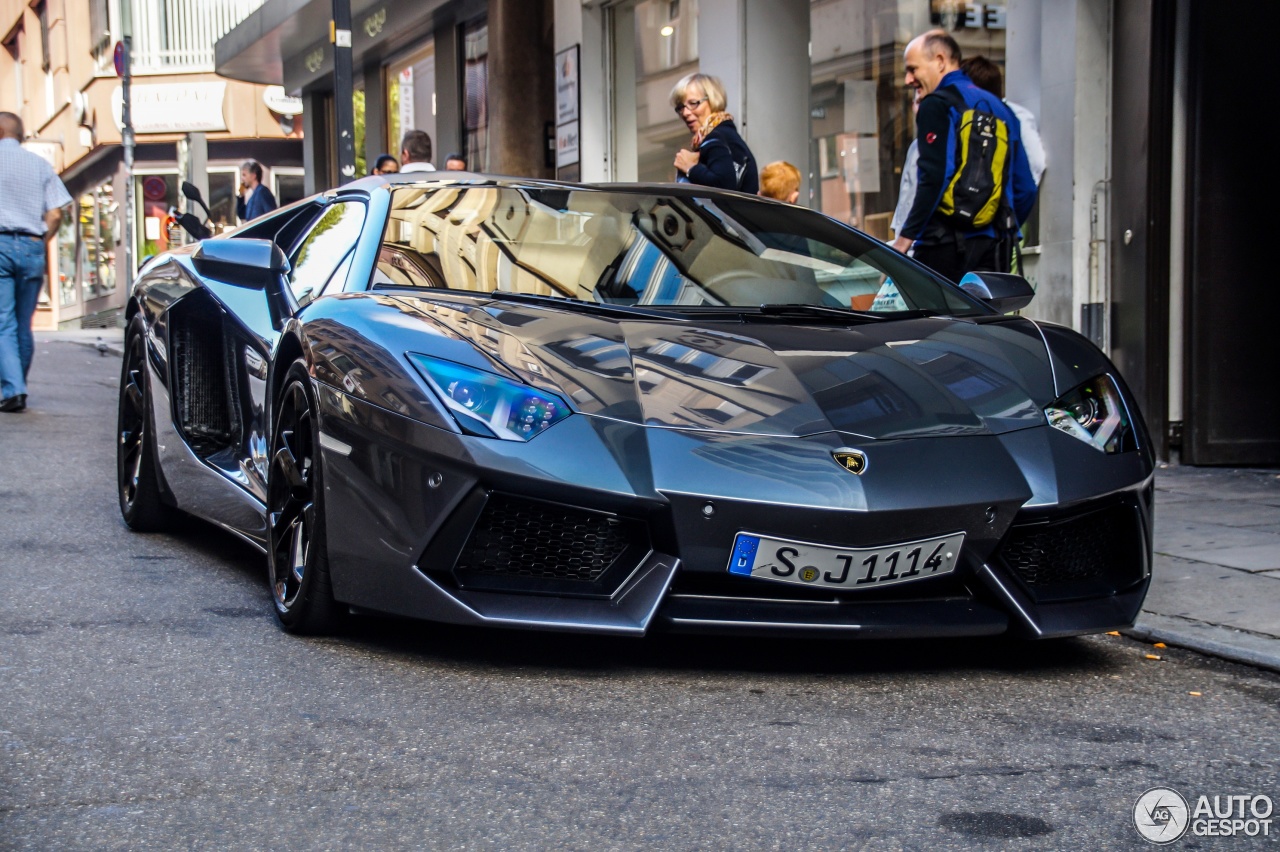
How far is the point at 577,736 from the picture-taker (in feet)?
9.52

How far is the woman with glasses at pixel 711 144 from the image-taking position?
707 centimetres

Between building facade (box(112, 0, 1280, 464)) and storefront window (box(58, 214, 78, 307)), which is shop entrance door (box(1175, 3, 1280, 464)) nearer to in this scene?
building facade (box(112, 0, 1280, 464))

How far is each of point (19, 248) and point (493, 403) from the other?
743 centimetres

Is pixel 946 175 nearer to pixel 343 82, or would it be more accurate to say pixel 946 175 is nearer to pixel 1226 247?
pixel 1226 247

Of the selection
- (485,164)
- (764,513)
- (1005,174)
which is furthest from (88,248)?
(764,513)

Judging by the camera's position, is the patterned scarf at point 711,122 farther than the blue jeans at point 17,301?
No

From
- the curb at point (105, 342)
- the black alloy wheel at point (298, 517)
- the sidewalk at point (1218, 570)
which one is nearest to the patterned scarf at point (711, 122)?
the sidewalk at point (1218, 570)

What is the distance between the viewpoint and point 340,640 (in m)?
3.68

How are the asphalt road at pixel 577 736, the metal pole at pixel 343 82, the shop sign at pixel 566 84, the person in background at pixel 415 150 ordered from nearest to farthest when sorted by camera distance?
1. the asphalt road at pixel 577 736
2. the person in background at pixel 415 150
3. the metal pole at pixel 343 82
4. the shop sign at pixel 566 84

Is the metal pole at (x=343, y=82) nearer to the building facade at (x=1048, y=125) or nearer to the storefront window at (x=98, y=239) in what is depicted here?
the building facade at (x=1048, y=125)

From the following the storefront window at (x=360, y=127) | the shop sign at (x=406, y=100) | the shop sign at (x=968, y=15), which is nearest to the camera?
the shop sign at (x=968, y=15)

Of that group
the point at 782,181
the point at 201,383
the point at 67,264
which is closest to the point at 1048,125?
the point at 782,181

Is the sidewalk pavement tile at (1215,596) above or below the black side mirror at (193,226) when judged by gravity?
below

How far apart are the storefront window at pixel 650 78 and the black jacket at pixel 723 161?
5039 millimetres
